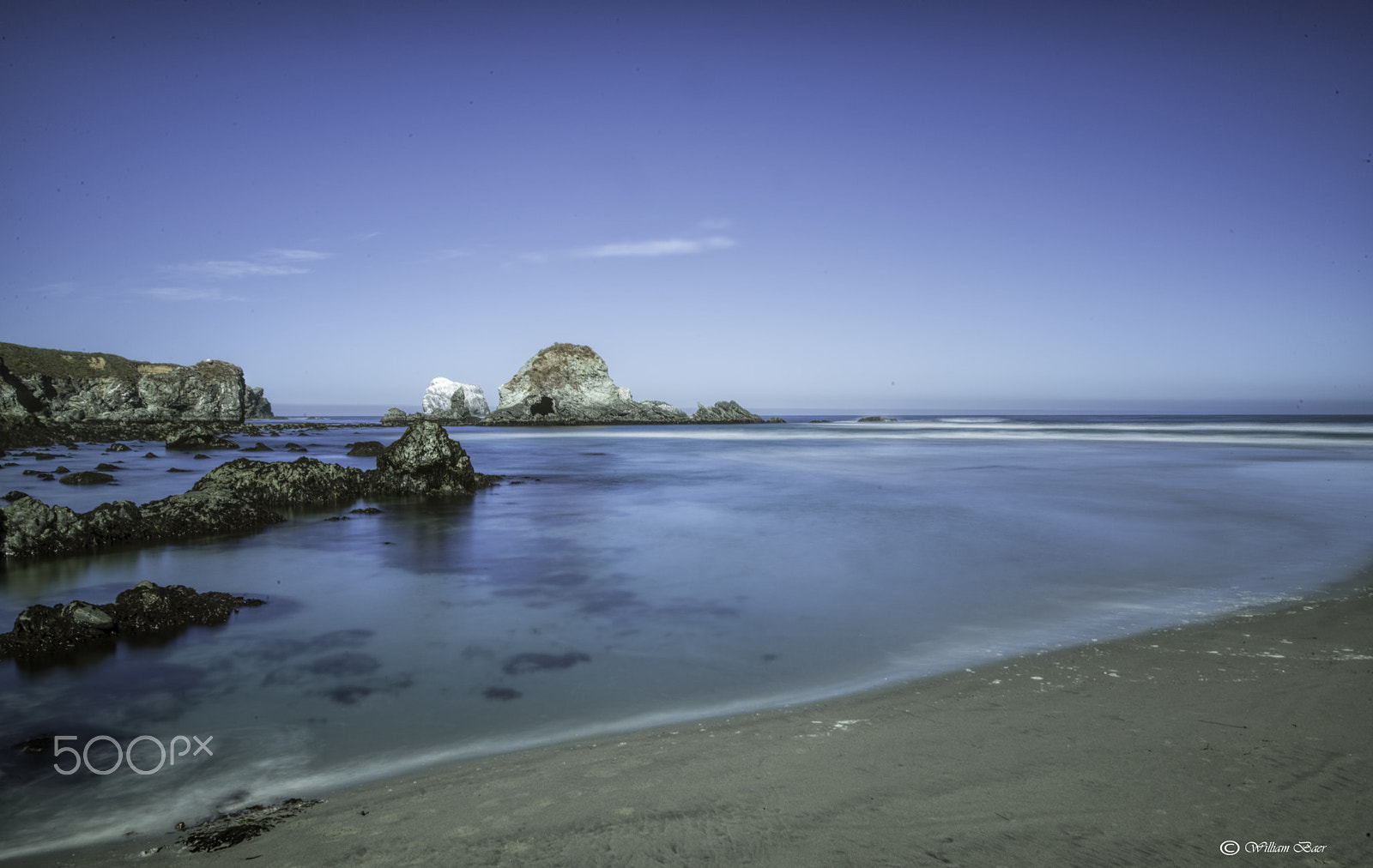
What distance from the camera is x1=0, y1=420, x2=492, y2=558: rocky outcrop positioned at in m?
8.52

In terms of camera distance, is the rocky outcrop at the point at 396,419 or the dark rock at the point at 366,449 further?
the rocky outcrop at the point at 396,419

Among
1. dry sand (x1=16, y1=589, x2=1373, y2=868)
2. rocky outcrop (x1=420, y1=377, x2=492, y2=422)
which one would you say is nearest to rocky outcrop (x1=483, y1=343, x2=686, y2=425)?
rocky outcrop (x1=420, y1=377, x2=492, y2=422)

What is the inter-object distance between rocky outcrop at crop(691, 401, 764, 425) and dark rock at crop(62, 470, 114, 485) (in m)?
86.7

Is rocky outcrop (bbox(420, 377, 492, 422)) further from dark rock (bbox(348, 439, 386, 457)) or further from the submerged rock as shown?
dark rock (bbox(348, 439, 386, 457))

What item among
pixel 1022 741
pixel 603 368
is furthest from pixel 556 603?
pixel 603 368

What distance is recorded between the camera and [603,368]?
9006 centimetres

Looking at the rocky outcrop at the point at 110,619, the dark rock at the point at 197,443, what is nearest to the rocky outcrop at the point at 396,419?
the dark rock at the point at 197,443

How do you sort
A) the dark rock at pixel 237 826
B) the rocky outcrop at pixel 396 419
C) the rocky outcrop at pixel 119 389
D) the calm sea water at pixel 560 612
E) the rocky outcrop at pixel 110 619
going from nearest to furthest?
the dark rock at pixel 237 826 → the calm sea water at pixel 560 612 → the rocky outcrop at pixel 110 619 → the rocky outcrop at pixel 119 389 → the rocky outcrop at pixel 396 419

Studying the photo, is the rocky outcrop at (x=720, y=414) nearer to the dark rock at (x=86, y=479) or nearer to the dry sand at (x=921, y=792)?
the dark rock at (x=86, y=479)

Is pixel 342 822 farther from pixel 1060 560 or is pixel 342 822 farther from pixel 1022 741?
pixel 1060 560

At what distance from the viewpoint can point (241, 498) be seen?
1116 cm

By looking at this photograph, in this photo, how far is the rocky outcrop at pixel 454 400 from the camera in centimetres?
9938

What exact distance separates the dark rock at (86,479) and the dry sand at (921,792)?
60.2 ft

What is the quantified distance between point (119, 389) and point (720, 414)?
234 ft
